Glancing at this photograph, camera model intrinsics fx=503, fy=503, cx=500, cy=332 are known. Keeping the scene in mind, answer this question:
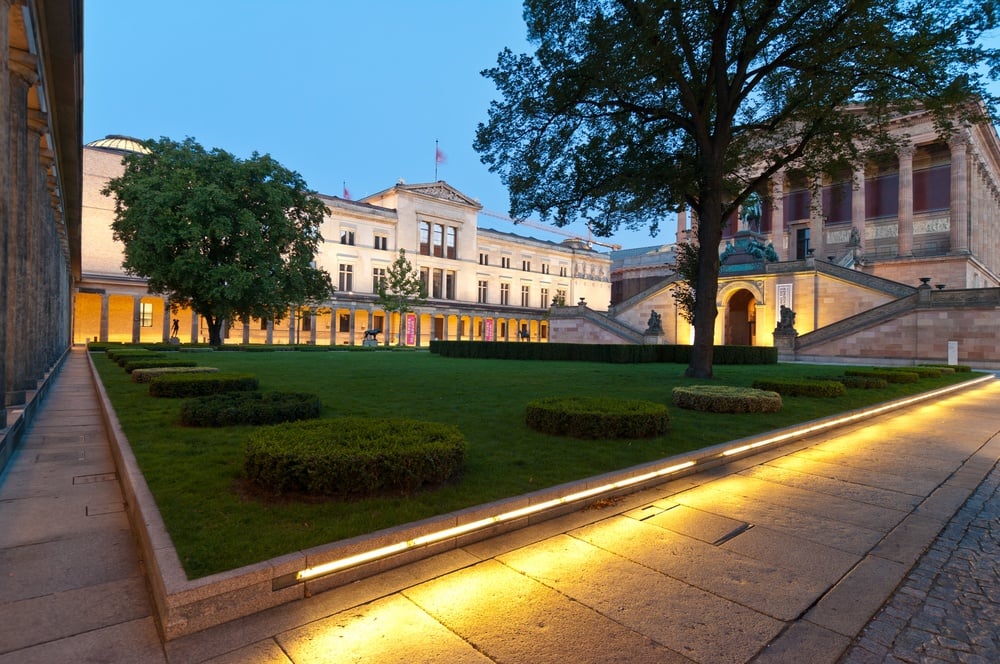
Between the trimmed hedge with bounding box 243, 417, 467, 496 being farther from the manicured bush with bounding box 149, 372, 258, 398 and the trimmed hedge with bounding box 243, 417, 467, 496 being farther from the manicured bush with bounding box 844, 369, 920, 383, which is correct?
the manicured bush with bounding box 844, 369, 920, 383

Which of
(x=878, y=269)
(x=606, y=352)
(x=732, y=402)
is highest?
(x=878, y=269)

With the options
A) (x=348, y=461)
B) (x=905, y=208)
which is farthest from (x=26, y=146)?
(x=905, y=208)

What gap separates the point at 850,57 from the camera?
1471cm

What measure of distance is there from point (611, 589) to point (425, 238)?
2551 inches

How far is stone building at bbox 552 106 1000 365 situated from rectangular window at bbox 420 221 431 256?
25.4 meters

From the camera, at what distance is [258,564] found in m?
3.29

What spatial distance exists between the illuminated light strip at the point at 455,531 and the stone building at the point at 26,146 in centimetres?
521

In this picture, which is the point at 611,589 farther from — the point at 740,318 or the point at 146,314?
A: the point at 146,314

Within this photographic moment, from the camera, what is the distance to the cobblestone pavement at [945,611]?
2953 millimetres

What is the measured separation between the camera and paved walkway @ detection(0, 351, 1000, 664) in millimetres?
2865

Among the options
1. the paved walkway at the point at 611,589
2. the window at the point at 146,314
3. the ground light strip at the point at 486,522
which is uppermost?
the window at the point at 146,314

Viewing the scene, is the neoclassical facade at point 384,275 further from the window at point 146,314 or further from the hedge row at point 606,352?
the hedge row at point 606,352

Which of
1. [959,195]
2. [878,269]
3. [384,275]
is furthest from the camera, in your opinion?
[384,275]

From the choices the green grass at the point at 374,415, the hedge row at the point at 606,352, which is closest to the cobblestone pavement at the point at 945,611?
the green grass at the point at 374,415
